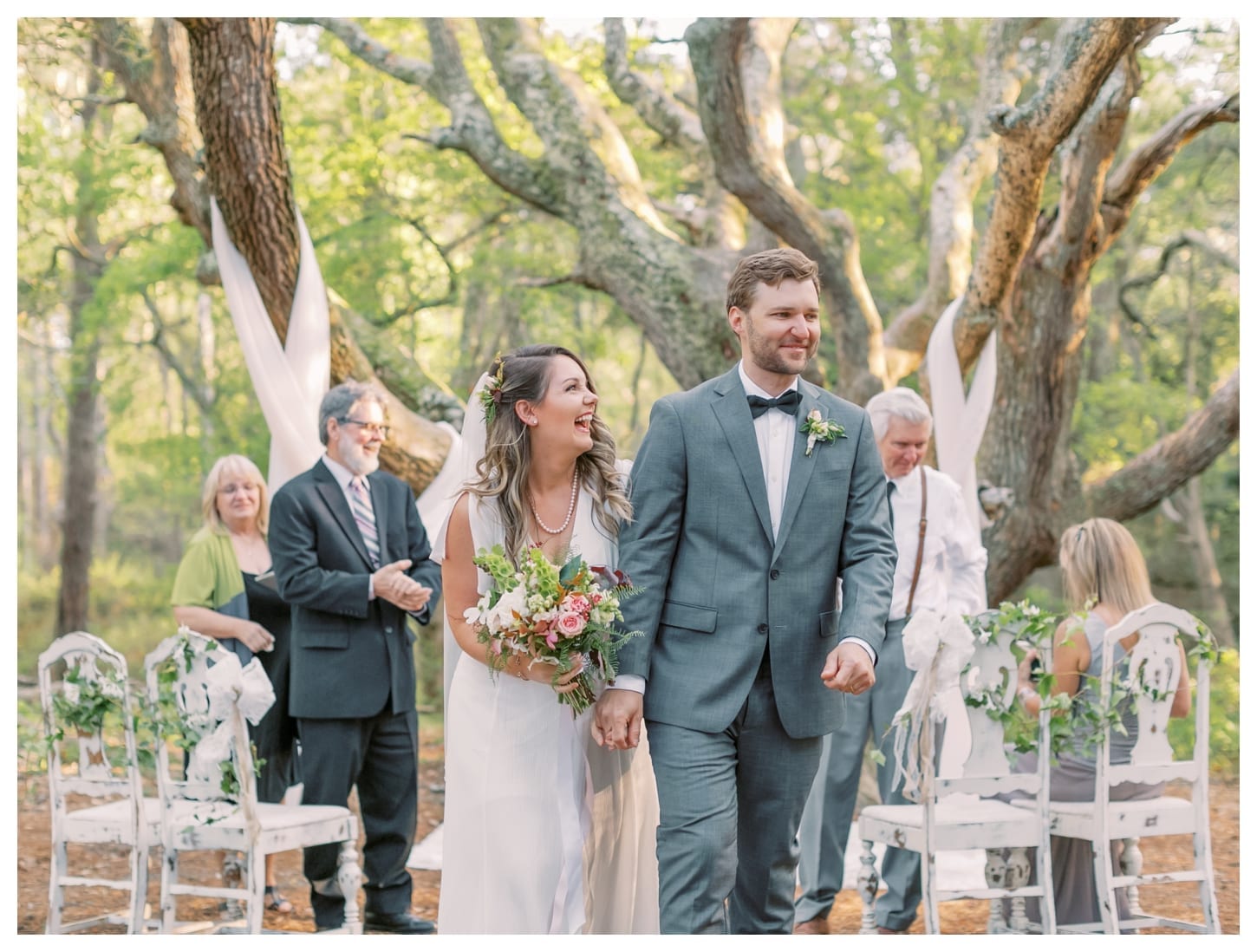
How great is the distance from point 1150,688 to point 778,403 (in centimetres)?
192

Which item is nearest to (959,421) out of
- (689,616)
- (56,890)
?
(689,616)

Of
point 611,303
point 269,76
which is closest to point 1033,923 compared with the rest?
point 269,76

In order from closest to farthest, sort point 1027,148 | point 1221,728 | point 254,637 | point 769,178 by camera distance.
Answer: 1. point 254,637
2. point 1027,148
3. point 769,178
4. point 1221,728

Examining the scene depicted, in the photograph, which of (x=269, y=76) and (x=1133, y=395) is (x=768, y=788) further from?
(x=1133, y=395)

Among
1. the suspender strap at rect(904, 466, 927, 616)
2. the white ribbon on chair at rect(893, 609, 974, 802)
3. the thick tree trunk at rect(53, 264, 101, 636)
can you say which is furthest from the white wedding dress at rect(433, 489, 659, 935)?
the thick tree trunk at rect(53, 264, 101, 636)

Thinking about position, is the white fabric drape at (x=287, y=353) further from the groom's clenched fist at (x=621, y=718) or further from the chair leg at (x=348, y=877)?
the groom's clenched fist at (x=621, y=718)

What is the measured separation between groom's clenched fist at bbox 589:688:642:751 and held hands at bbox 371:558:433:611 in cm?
166

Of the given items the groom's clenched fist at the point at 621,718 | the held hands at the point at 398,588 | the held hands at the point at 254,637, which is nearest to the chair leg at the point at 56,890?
the held hands at the point at 254,637

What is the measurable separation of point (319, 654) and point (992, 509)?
453 cm

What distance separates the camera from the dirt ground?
18.2 ft

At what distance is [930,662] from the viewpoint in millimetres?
4266

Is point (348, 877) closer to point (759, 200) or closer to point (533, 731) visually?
point (533, 731)

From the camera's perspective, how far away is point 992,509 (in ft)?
25.7

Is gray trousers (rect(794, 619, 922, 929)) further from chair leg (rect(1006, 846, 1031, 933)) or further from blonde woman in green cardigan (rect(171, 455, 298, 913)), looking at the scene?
blonde woman in green cardigan (rect(171, 455, 298, 913))
